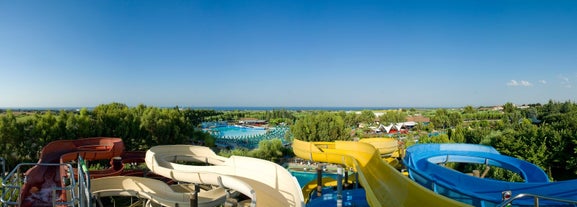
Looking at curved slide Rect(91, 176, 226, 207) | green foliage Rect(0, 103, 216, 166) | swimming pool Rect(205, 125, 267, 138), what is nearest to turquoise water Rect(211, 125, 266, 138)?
swimming pool Rect(205, 125, 267, 138)

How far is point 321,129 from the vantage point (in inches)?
1124

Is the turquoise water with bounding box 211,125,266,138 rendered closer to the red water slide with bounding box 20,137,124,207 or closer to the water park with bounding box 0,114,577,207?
the red water slide with bounding box 20,137,124,207

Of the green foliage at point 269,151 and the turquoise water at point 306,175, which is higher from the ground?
the green foliage at point 269,151

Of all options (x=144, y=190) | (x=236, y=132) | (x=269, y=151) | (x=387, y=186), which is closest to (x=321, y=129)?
(x=269, y=151)

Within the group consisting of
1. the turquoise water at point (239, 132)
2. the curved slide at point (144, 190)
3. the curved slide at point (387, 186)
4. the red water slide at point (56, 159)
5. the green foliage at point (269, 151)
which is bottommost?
the turquoise water at point (239, 132)

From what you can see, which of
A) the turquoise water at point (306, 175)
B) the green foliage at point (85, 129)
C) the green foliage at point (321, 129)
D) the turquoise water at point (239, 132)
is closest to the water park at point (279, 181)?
the turquoise water at point (306, 175)

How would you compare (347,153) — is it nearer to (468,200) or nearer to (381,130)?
(468,200)

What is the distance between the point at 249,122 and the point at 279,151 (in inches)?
2536

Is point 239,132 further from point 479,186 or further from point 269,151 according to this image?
point 479,186

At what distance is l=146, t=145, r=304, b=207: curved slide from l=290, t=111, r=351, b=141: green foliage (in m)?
17.0

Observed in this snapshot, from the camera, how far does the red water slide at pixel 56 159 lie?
279 inches

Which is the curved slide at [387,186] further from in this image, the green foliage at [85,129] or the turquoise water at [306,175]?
the green foliage at [85,129]

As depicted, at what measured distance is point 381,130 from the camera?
52.8m

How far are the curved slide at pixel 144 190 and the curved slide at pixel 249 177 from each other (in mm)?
464
